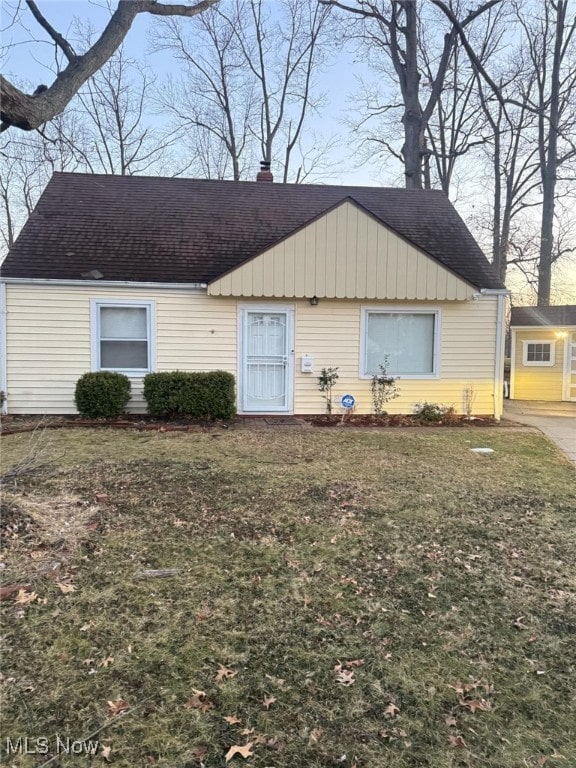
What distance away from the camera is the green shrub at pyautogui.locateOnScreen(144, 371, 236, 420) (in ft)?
28.3

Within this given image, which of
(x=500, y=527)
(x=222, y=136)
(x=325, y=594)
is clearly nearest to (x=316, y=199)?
(x=500, y=527)

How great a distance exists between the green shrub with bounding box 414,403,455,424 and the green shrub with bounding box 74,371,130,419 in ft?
19.1

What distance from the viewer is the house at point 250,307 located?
8.97 m

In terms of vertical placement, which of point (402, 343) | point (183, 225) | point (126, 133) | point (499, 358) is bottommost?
point (499, 358)

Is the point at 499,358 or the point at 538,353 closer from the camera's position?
the point at 499,358

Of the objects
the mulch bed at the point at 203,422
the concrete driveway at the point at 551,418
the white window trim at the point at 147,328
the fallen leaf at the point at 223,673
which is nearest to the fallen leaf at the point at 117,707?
the fallen leaf at the point at 223,673

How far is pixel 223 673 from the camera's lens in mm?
2207

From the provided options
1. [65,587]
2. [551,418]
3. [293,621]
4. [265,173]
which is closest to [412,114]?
[265,173]

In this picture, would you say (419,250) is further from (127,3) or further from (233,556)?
(233,556)

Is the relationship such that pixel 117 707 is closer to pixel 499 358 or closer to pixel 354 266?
pixel 354 266

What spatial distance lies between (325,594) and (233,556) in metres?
0.80

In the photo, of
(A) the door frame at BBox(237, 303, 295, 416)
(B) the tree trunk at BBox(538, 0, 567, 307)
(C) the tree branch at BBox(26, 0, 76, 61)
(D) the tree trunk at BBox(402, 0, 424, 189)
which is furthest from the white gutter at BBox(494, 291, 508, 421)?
(B) the tree trunk at BBox(538, 0, 567, 307)

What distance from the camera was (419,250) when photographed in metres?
9.03

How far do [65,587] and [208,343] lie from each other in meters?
6.78
